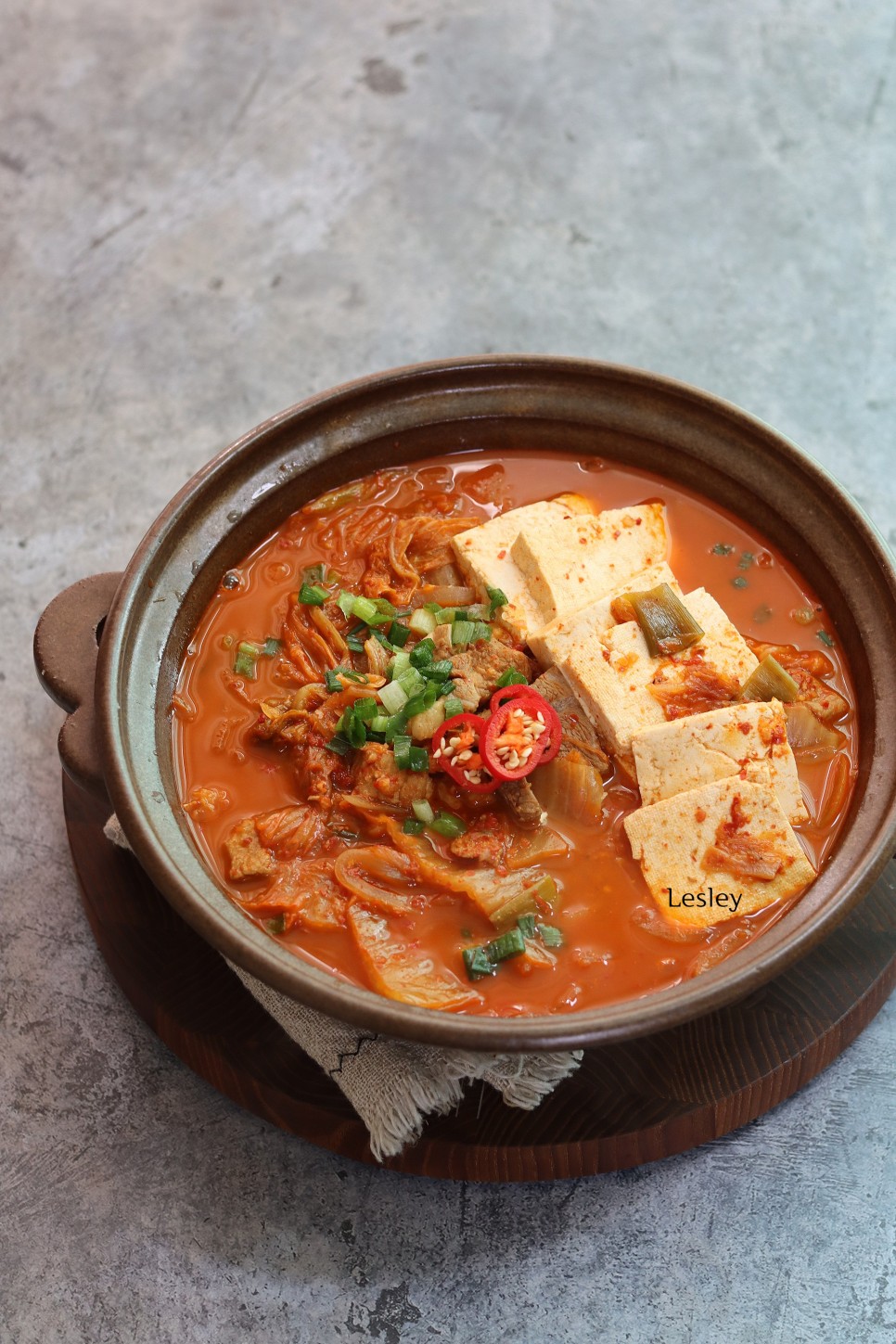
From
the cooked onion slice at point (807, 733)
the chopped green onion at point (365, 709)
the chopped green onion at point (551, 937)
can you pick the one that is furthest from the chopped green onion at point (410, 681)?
the cooked onion slice at point (807, 733)

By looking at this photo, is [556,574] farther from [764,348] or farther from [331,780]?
[764,348]

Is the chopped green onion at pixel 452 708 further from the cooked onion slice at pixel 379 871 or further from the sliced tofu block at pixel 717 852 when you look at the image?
the sliced tofu block at pixel 717 852

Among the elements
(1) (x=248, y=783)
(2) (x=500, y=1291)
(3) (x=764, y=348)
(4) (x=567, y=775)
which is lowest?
(2) (x=500, y=1291)

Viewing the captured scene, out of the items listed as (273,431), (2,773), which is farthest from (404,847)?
(2,773)

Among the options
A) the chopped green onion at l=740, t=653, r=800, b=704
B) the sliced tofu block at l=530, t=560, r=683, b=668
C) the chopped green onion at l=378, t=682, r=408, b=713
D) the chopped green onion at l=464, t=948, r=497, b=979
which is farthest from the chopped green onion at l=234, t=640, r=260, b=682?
the chopped green onion at l=740, t=653, r=800, b=704

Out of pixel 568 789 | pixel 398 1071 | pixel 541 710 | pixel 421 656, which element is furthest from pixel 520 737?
pixel 398 1071

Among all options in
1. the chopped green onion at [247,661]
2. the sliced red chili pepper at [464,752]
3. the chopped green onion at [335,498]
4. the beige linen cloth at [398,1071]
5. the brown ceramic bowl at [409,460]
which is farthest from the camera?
the chopped green onion at [335,498]
